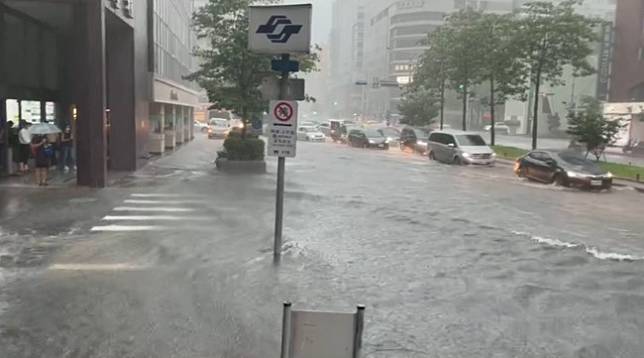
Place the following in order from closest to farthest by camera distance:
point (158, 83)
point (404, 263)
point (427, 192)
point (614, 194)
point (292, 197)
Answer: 1. point (404, 263)
2. point (292, 197)
3. point (427, 192)
4. point (614, 194)
5. point (158, 83)

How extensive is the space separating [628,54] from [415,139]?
28.2 m

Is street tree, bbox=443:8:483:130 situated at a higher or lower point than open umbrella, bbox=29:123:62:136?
higher

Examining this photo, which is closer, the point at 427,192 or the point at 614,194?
the point at 427,192

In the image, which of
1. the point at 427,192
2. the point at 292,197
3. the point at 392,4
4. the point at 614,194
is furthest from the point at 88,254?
the point at 392,4

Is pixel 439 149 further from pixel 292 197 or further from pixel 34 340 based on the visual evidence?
pixel 34 340

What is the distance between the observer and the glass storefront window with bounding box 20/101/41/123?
75.8ft

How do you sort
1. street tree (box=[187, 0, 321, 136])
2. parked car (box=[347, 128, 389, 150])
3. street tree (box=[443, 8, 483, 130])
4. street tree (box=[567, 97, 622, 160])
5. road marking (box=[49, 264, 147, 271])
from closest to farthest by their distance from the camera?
road marking (box=[49, 264, 147, 271]) < street tree (box=[187, 0, 321, 136]) < street tree (box=[567, 97, 622, 160]) < street tree (box=[443, 8, 483, 130]) < parked car (box=[347, 128, 389, 150])

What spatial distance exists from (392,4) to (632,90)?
10666 cm

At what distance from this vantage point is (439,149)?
35.5 meters

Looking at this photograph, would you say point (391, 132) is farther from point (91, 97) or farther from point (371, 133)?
point (91, 97)

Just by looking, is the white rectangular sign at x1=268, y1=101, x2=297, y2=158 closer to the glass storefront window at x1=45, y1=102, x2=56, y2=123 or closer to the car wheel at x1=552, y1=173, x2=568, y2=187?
the car wheel at x1=552, y1=173, x2=568, y2=187

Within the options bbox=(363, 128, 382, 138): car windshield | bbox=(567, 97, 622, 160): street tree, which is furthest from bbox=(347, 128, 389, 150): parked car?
bbox=(567, 97, 622, 160): street tree

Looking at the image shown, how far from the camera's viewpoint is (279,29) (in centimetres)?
997

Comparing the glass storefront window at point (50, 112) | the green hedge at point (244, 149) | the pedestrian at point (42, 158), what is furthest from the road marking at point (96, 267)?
the glass storefront window at point (50, 112)
